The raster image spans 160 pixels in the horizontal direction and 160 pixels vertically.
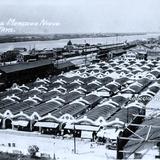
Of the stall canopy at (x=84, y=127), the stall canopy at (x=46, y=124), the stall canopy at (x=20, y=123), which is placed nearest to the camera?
the stall canopy at (x=84, y=127)

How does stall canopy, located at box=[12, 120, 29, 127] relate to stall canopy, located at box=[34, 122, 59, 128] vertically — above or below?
below

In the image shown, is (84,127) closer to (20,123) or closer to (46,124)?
(46,124)

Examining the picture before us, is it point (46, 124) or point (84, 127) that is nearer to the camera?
point (84, 127)

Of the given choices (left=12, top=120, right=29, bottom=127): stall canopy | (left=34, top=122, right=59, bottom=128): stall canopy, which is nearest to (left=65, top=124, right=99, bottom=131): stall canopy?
(left=34, top=122, right=59, bottom=128): stall canopy

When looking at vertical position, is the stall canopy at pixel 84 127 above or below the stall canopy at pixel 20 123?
above

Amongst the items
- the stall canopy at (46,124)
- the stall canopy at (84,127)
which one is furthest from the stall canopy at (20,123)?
the stall canopy at (84,127)

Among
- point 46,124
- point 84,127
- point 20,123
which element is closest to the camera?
point 84,127

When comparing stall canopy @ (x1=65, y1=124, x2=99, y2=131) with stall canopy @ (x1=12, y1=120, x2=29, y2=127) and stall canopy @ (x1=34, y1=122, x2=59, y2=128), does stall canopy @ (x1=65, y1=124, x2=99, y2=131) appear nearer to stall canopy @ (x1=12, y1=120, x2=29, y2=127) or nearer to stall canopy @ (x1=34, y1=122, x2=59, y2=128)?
Result: stall canopy @ (x1=34, y1=122, x2=59, y2=128)

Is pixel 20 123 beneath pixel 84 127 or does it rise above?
beneath

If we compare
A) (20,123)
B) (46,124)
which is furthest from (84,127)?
(20,123)

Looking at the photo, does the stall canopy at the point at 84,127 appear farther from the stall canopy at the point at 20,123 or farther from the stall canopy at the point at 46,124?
the stall canopy at the point at 20,123

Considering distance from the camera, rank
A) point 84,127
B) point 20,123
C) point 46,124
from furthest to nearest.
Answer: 1. point 20,123
2. point 46,124
3. point 84,127

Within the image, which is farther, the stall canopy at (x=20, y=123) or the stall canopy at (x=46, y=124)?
the stall canopy at (x=20, y=123)

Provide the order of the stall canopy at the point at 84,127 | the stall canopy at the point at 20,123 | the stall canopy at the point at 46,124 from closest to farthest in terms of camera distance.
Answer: the stall canopy at the point at 84,127 → the stall canopy at the point at 46,124 → the stall canopy at the point at 20,123
